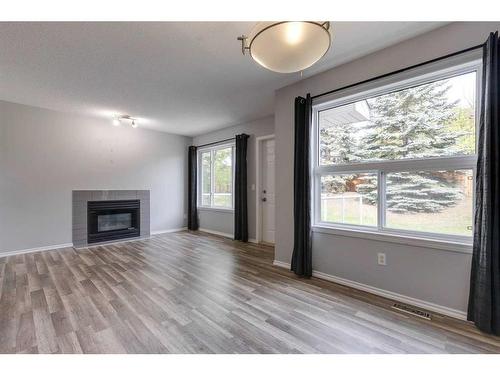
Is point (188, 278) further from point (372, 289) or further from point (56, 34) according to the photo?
point (56, 34)

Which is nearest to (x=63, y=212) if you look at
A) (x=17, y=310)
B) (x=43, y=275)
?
(x=43, y=275)

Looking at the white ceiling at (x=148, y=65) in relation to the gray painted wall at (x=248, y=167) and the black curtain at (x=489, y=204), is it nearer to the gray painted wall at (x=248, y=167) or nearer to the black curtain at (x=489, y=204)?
the gray painted wall at (x=248, y=167)

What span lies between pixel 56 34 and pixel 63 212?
10.9 ft

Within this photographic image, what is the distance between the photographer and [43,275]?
284 centimetres

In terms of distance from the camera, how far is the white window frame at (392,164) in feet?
6.30

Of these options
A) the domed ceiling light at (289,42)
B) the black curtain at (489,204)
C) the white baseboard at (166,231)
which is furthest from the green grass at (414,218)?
the white baseboard at (166,231)

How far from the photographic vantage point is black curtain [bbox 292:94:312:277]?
2803mm

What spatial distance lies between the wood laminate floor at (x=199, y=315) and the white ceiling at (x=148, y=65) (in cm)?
251

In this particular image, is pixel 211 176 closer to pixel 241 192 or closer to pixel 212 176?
pixel 212 176

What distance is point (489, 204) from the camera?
169cm

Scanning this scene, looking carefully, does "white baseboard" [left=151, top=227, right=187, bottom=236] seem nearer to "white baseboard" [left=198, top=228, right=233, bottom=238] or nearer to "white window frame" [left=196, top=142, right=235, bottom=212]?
"white baseboard" [left=198, top=228, right=233, bottom=238]

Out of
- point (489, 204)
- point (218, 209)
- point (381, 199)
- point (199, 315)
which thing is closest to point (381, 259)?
point (381, 199)

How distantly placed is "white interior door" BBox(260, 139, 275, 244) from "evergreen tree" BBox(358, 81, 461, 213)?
219cm
